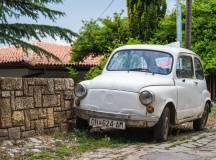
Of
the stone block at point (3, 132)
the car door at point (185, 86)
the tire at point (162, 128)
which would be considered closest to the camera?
the stone block at point (3, 132)

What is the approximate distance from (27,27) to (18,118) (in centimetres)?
155

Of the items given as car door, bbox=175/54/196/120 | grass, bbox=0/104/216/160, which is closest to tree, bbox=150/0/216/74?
car door, bbox=175/54/196/120

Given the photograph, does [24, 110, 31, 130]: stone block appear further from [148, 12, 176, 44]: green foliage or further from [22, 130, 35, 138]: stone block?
[148, 12, 176, 44]: green foliage

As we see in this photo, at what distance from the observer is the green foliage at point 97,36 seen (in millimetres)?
27141

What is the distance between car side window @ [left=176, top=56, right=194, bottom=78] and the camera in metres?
10.7

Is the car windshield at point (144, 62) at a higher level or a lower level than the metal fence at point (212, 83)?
higher

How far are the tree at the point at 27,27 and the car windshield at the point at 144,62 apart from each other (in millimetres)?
1560

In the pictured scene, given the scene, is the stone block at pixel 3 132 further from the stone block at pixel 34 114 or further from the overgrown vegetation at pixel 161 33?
the overgrown vegetation at pixel 161 33

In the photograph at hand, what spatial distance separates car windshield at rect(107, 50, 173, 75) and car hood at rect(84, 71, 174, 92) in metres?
0.21

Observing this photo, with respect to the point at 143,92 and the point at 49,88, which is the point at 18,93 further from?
the point at 143,92

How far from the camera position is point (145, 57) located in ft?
34.6

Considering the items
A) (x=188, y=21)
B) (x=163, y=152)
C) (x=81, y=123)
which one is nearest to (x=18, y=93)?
(x=81, y=123)

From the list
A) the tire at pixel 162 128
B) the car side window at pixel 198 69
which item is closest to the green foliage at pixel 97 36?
A: the car side window at pixel 198 69

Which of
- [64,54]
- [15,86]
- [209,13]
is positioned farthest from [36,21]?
[64,54]
